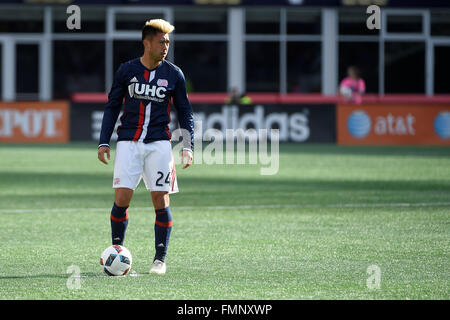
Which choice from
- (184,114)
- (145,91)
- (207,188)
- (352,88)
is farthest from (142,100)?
(352,88)

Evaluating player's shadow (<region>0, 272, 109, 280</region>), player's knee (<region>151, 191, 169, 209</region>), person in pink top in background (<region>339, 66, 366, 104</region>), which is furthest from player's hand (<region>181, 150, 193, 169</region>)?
person in pink top in background (<region>339, 66, 366, 104</region>)

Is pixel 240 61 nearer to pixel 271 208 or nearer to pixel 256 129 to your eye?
pixel 256 129

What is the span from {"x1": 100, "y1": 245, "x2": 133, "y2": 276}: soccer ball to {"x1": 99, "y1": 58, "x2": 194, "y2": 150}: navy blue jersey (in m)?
0.97

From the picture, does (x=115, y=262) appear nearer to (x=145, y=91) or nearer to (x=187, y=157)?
(x=187, y=157)

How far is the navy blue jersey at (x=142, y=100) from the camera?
27.4ft

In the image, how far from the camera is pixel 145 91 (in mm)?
8344

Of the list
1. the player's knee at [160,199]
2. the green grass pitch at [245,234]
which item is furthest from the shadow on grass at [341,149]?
the player's knee at [160,199]

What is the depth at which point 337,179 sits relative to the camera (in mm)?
18391

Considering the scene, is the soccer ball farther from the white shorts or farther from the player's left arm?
the player's left arm

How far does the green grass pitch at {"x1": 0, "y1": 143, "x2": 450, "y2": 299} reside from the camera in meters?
7.70

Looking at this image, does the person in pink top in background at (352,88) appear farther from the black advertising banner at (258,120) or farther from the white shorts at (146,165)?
the white shorts at (146,165)

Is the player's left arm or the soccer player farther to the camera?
the player's left arm
